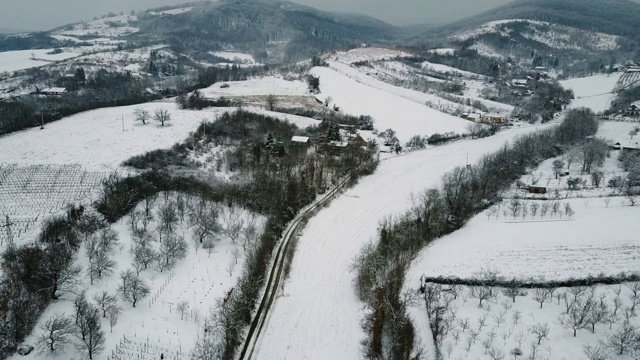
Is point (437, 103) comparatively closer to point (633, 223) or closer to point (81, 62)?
point (633, 223)

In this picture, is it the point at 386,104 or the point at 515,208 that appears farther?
the point at 386,104

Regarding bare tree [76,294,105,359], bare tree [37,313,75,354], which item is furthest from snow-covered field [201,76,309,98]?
bare tree [37,313,75,354]

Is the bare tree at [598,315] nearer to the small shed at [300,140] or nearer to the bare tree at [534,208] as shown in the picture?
the bare tree at [534,208]

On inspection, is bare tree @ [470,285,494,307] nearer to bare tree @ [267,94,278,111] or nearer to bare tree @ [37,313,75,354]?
bare tree @ [37,313,75,354]

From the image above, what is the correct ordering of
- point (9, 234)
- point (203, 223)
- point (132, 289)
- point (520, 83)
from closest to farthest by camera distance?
point (132, 289) < point (9, 234) < point (203, 223) < point (520, 83)

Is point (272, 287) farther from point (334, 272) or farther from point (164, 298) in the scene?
point (164, 298)

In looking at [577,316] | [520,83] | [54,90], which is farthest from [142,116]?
[520,83]

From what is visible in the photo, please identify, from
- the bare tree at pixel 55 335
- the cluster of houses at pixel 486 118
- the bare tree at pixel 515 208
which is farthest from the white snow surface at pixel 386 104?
the bare tree at pixel 55 335
